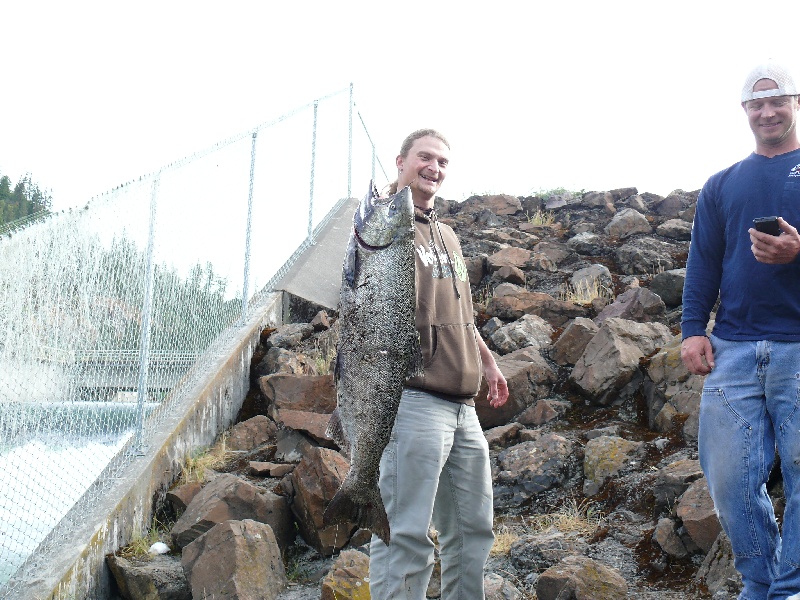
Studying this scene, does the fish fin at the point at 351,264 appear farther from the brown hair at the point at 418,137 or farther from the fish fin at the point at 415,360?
the brown hair at the point at 418,137

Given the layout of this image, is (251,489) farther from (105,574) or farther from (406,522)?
(406,522)

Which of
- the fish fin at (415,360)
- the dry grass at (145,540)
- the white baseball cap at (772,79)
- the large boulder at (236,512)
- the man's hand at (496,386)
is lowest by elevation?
the dry grass at (145,540)

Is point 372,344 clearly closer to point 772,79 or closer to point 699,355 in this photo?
point 699,355

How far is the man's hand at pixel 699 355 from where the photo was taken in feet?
10.2

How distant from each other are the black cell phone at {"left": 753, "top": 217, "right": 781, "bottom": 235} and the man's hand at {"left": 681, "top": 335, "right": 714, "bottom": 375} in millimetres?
517

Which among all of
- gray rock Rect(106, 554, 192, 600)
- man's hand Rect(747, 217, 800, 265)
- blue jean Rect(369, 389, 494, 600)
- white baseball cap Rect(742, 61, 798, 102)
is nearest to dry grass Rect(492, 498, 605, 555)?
blue jean Rect(369, 389, 494, 600)

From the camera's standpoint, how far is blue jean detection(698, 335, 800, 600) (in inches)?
109

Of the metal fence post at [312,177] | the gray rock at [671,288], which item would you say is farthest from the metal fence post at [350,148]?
the gray rock at [671,288]

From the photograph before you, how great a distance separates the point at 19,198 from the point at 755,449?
60.4 m

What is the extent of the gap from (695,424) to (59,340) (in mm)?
4081

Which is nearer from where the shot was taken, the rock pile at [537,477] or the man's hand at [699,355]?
the man's hand at [699,355]

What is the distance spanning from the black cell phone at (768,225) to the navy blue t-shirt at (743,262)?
0.17m

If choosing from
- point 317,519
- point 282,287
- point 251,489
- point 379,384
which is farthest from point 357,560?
point 282,287

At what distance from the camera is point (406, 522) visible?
299 cm
